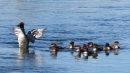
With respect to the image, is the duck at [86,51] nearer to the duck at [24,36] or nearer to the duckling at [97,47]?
the duckling at [97,47]

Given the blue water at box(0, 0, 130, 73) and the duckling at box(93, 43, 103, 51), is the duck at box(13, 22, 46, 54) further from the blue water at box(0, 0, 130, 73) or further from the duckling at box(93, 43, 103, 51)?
the duckling at box(93, 43, 103, 51)

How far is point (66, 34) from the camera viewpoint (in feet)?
75.3

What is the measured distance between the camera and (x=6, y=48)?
19.6 metres

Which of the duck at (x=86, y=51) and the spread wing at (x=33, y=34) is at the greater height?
the spread wing at (x=33, y=34)

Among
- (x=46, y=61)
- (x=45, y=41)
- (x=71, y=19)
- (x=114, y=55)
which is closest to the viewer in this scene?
(x=46, y=61)

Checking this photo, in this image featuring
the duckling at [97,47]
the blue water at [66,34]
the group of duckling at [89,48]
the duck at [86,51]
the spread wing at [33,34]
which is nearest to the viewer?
the blue water at [66,34]

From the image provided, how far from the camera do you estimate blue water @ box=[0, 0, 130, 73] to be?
1614cm

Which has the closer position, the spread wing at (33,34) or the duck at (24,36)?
the duck at (24,36)

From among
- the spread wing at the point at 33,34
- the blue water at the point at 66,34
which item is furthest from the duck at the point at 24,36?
the blue water at the point at 66,34

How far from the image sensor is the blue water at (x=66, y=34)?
1614cm

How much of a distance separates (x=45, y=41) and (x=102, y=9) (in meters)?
13.1

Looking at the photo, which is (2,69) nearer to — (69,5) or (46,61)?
(46,61)

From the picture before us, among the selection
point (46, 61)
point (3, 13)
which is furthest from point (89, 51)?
point (3, 13)

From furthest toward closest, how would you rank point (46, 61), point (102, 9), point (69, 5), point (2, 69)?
point (69, 5), point (102, 9), point (46, 61), point (2, 69)
